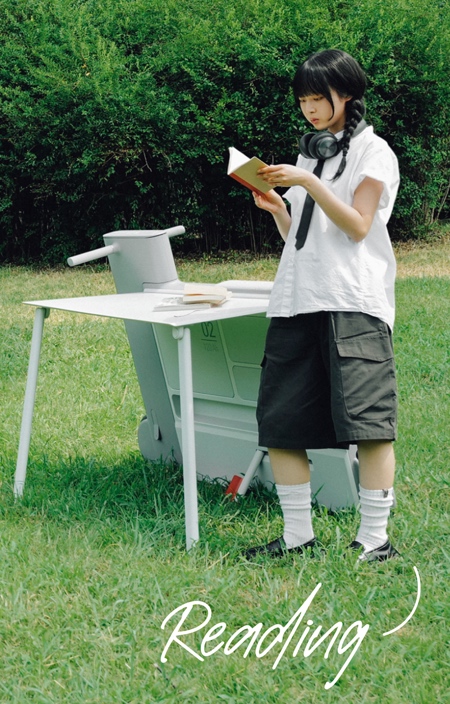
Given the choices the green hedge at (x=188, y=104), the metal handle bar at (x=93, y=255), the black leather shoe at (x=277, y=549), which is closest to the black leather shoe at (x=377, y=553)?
the black leather shoe at (x=277, y=549)

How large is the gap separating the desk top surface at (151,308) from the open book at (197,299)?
24 millimetres

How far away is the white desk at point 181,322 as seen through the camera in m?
2.86

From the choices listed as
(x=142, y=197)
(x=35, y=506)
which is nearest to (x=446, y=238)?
(x=142, y=197)

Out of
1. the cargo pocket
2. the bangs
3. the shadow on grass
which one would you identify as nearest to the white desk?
the shadow on grass

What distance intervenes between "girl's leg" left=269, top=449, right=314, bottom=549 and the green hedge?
24.3ft

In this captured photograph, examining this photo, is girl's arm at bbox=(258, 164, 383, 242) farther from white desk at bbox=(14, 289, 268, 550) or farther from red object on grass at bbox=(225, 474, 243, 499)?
red object on grass at bbox=(225, 474, 243, 499)

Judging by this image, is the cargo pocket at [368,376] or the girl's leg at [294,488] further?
the girl's leg at [294,488]

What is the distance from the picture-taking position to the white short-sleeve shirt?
271cm

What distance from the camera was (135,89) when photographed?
10.1 metres

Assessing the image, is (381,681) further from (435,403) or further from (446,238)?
(446,238)

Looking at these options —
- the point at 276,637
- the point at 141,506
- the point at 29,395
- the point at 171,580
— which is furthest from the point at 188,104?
the point at 276,637

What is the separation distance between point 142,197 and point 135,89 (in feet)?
4.37

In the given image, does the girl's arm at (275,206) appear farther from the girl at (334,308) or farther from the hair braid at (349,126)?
the hair braid at (349,126)

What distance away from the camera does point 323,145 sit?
2744mm
